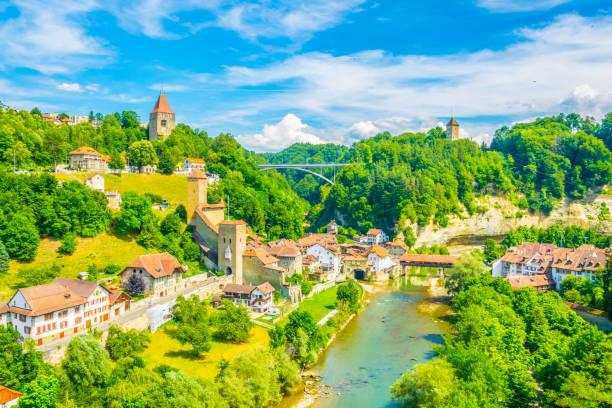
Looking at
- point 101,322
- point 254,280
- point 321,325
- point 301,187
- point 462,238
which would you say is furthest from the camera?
point 301,187

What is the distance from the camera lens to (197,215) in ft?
153

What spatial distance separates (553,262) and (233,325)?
34.3m

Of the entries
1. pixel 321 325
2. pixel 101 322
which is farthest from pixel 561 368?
pixel 101 322

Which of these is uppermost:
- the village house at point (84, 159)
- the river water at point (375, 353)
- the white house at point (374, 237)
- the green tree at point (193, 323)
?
the village house at point (84, 159)

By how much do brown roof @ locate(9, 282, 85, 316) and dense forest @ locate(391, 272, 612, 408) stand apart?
18913 millimetres

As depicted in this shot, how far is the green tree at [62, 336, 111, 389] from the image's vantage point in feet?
73.2

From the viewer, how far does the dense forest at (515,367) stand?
1878 cm

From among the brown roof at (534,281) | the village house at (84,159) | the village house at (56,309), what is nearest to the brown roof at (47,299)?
the village house at (56,309)

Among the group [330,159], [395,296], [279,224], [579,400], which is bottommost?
[395,296]

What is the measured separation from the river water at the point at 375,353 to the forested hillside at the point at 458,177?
31.7 meters

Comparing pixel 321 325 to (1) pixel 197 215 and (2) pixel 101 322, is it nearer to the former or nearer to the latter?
(2) pixel 101 322

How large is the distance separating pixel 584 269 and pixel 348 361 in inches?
1064

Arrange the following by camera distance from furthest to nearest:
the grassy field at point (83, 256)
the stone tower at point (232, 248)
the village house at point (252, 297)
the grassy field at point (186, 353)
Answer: the stone tower at point (232, 248) → the village house at point (252, 297) → the grassy field at point (83, 256) → the grassy field at point (186, 353)

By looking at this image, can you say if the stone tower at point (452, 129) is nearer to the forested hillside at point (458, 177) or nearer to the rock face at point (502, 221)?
the forested hillside at point (458, 177)
